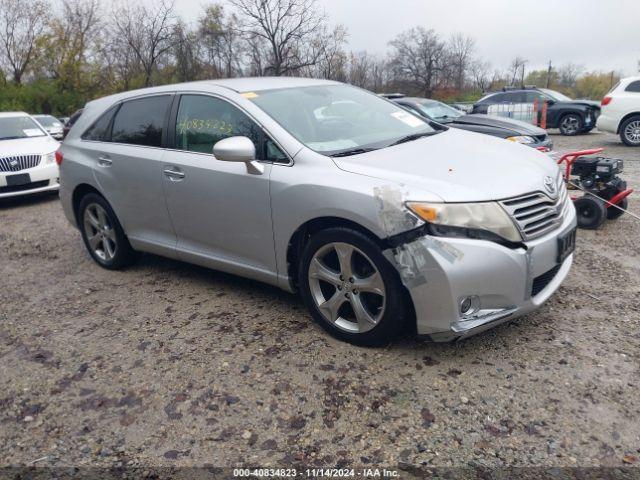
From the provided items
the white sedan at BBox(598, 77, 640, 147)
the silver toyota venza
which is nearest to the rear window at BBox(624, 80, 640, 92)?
the white sedan at BBox(598, 77, 640, 147)

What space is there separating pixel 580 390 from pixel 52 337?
3.35 metres

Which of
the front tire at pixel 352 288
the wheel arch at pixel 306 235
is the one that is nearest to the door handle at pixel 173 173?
the wheel arch at pixel 306 235

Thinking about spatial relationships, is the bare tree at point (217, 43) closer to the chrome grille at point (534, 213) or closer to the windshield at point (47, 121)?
the windshield at point (47, 121)

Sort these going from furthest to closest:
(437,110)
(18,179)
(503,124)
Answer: (437,110)
(18,179)
(503,124)

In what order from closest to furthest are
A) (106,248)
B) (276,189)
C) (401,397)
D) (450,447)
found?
(450,447) < (401,397) < (276,189) < (106,248)

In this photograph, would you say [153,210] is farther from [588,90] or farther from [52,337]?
[588,90]

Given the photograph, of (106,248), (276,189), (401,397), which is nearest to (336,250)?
(276,189)

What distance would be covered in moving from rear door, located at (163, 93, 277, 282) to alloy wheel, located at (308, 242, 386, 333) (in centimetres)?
41

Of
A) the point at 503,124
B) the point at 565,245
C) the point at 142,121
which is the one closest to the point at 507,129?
the point at 503,124

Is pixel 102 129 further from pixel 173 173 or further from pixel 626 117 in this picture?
pixel 626 117

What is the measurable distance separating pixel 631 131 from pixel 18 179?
503 inches

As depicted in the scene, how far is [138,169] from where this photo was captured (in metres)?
4.18

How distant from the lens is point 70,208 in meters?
5.07

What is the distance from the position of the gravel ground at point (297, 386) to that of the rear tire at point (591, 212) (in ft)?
3.53
